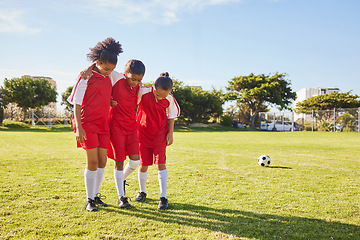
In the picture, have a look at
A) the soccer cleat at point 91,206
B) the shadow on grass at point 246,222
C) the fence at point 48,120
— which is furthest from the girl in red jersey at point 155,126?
the fence at point 48,120

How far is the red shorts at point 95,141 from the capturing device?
3473mm

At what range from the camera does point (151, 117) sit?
12.7 ft

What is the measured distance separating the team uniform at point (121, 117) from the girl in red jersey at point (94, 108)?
0.39 ft

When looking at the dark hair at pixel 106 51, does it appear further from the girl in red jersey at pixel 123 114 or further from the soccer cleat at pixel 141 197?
the soccer cleat at pixel 141 197

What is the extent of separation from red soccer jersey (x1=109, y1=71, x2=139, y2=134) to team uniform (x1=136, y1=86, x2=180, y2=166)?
168 mm

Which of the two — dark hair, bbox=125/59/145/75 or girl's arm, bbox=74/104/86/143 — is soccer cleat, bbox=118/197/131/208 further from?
dark hair, bbox=125/59/145/75

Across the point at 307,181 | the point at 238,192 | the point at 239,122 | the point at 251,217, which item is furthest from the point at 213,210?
the point at 239,122

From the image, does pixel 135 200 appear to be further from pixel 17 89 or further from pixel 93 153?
pixel 17 89

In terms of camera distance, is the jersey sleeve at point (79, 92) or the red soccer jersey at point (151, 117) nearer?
the jersey sleeve at point (79, 92)

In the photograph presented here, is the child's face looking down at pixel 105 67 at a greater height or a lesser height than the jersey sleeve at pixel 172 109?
greater

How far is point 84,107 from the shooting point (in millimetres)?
3518

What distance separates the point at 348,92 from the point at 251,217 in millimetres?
41386

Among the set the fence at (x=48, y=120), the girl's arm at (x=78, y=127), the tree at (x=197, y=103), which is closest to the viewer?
the girl's arm at (x=78, y=127)

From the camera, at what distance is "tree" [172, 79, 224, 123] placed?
34281mm
